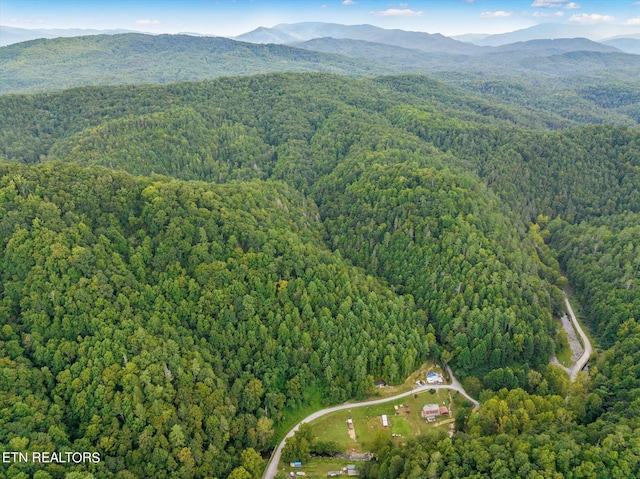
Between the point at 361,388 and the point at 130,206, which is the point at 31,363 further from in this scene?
the point at 361,388

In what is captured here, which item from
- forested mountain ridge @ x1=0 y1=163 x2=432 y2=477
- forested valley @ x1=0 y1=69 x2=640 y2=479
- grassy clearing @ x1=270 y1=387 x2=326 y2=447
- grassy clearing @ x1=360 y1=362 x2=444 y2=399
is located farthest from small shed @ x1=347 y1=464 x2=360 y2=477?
grassy clearing @ x1=360 y1=362 x2=444 y2=399

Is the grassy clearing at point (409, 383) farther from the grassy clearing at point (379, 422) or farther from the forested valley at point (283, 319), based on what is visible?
the grassy clearing at point (379, 422)

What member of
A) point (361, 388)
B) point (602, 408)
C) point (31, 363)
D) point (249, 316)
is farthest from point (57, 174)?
point (602, 408)

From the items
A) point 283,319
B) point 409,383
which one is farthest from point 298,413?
point 409,383

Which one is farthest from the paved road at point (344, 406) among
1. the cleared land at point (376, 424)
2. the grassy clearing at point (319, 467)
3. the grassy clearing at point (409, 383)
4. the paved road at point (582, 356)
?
the paved road at point (582, 356)

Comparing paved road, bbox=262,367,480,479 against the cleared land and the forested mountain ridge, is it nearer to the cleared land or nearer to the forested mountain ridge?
the cleared land

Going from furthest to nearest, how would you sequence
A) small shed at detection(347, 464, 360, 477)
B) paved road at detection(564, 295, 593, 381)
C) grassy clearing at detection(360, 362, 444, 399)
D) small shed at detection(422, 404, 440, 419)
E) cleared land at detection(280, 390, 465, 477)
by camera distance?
1. paved road at detection(564, 295, 593, 381)
2. grassy clearing at detection(360, 362, 444, 399)
3. small shed at detection(422, 404, 440, 419)
4. cleared land at detection(280, 390, 465, 477)
5. small shed at detection(347, 464, 360, 477)

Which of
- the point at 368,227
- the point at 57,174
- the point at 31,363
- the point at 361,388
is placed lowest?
the point at 361,388

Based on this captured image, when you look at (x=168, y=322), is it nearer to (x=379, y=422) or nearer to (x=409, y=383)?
(x=379, y=422)
